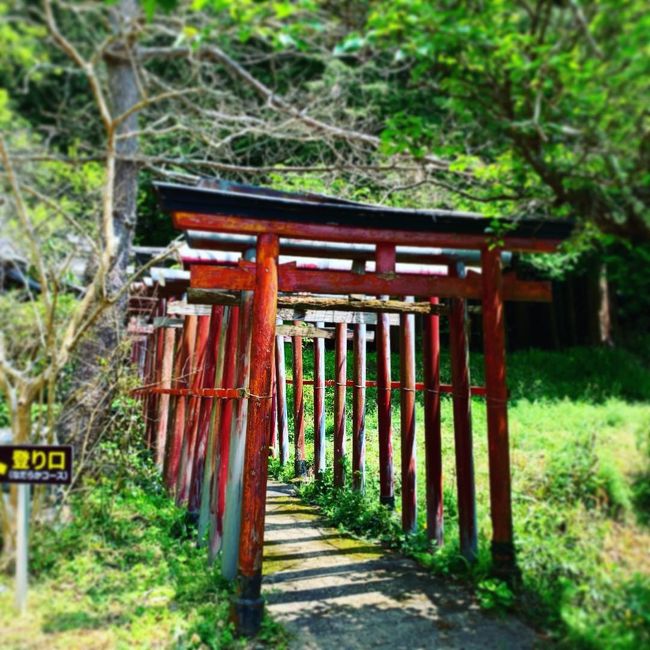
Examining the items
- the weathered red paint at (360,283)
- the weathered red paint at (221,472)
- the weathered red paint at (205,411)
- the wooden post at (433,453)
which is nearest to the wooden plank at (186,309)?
the weathered red paint at (205,411)

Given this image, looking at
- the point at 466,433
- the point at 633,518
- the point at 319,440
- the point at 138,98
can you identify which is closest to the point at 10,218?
the point at 138,98

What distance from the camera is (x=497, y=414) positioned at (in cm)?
453

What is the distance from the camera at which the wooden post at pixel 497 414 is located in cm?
436

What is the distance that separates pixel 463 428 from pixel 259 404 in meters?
1.88

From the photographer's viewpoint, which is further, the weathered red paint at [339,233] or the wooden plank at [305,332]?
the wooden plank at [305,332]

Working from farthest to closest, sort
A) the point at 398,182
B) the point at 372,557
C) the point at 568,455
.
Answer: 1. the point at 398,182
2. the point at 372,557
3. the point at 568,455

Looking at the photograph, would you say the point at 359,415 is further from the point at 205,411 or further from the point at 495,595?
the point at 495,595

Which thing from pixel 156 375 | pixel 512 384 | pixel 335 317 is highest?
pixel 335 317

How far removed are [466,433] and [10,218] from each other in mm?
7299

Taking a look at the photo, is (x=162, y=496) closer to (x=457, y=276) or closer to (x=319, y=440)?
(x=319, y=440)

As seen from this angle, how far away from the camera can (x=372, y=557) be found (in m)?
5.59

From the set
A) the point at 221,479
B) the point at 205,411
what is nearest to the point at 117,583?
the point at 221,479

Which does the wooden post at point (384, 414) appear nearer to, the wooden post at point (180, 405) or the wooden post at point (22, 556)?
the wooden post at point (180, 405)

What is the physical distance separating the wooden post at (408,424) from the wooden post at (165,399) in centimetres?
353
